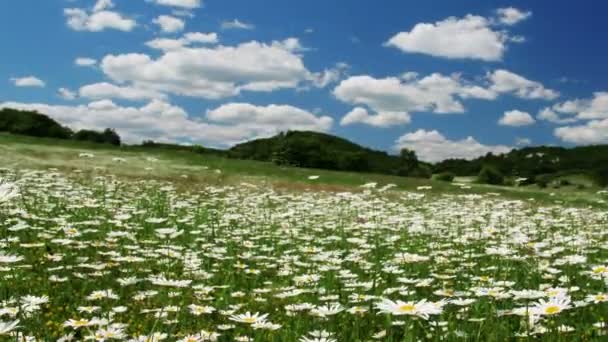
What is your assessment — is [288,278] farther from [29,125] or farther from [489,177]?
[29,125]

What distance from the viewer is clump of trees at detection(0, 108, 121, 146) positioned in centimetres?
8600

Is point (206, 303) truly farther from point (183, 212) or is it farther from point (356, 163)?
point (356, 163)

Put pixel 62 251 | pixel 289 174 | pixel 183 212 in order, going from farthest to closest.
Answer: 1. pixel 289 174
2. pixel 183 212
3. pixel 62 251

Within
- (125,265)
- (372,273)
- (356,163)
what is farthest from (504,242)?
(356,163)

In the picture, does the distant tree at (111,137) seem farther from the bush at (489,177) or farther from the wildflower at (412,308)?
the wildflower at (412,308)

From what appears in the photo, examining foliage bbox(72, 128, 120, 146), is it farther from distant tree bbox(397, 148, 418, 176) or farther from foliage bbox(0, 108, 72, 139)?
distant tree bbox(397, 148, 418, 176)

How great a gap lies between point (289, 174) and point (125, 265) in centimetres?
3510

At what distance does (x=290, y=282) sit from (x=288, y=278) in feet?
0.19

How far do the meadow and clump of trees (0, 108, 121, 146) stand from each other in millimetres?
78434

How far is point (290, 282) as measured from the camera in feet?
24.9

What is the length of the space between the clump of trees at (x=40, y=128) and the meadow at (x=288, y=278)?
7843 cm

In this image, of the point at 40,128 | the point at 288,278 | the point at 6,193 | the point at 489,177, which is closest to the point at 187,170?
the point at 288,278

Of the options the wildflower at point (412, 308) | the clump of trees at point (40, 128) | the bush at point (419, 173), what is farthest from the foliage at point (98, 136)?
the wildflower at point (412, 308)

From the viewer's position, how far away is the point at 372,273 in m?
7.86
